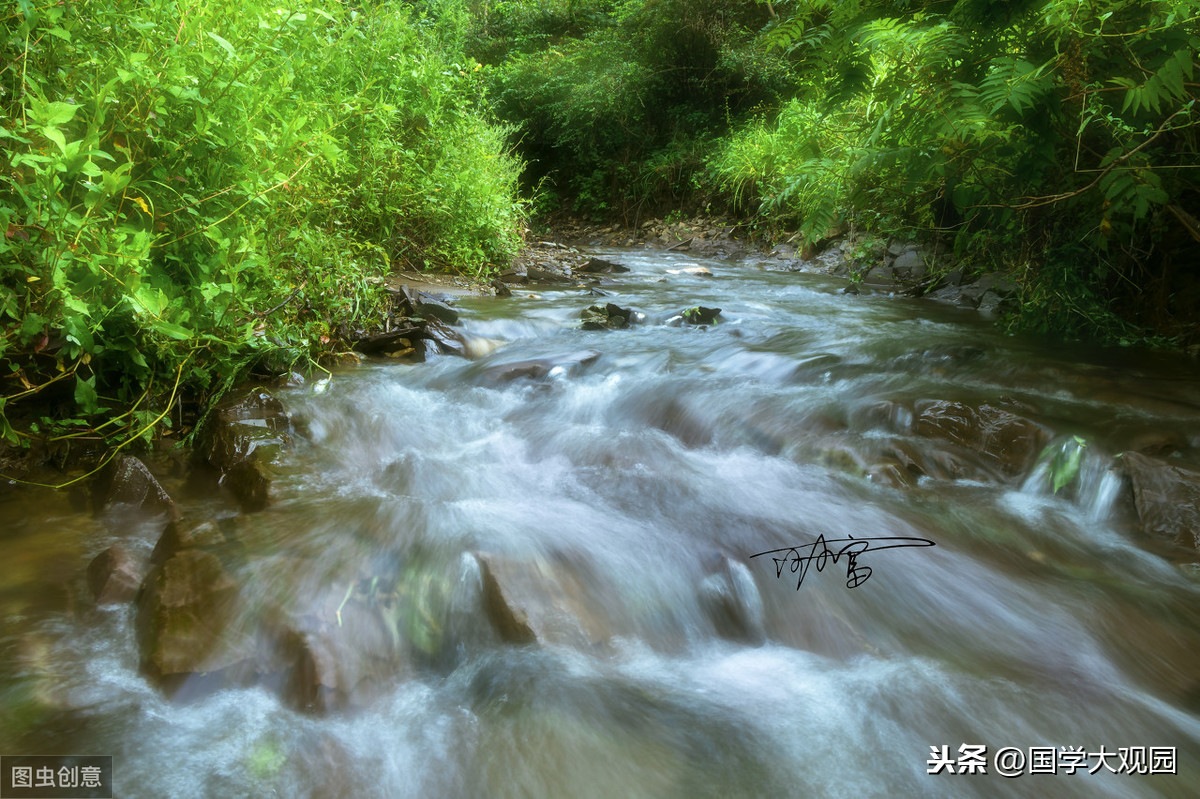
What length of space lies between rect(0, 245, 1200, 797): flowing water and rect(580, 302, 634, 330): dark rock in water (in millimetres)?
1754

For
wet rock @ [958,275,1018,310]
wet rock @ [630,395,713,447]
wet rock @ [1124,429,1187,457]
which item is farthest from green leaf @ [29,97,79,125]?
wet rock @ [958,275,1018,310]

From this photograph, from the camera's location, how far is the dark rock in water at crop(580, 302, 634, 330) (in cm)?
594

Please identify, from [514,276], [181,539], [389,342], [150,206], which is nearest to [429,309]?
[389,342]

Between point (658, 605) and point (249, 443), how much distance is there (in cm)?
190

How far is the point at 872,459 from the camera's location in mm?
3441

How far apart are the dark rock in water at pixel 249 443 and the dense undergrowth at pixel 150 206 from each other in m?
0.16

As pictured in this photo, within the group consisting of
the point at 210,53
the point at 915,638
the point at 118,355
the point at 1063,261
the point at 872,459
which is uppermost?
the point at 210,53

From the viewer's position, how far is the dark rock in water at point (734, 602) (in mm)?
2449

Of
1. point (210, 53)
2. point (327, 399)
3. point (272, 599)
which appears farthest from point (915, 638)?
point (210, 53)

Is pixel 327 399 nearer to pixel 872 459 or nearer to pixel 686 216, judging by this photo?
pixel 872 459

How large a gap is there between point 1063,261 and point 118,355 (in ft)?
17.3

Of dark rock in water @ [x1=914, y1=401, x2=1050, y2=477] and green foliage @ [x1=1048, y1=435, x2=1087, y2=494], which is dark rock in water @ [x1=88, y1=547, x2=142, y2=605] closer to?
dark rock in water @ [x1=914, y1=401, x2=1050, y2=477]

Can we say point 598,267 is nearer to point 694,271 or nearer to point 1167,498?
point 694,271

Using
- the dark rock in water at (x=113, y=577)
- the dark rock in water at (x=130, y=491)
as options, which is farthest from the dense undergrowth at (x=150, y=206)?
the dark rock in water at (x=113, y=577)
